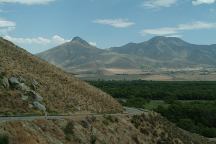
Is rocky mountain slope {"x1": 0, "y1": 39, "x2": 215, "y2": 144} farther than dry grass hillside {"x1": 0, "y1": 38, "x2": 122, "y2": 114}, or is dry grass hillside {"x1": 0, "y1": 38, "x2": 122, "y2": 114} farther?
dry grass hillside {"x1": 0, "y1": 38, "x2": 122, "y2": 114}

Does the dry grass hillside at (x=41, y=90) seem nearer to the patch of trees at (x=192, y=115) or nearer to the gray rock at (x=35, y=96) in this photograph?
the gray rock at (x=35, y=96)

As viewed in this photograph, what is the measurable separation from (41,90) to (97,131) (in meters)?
14.5

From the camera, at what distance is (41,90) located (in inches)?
2511

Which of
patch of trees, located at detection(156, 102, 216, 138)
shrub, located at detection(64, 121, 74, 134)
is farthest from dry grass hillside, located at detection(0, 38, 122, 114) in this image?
patch of trees, located at detection(156, 102, 216, 138)

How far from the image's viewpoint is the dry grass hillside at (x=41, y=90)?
5619 cm

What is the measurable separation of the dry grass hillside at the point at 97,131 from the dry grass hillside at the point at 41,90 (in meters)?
6.55

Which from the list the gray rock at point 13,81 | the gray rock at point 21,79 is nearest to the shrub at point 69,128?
the gray rock at point 13,81

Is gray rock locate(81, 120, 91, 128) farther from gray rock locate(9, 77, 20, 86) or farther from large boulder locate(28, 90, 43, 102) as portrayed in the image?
gray rock locate(9, 77, 20, 86)

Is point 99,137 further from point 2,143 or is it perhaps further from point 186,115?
point 186,115

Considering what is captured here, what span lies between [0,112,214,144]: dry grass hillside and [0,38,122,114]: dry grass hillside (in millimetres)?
6547

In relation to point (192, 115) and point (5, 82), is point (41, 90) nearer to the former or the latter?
point (5, 82)

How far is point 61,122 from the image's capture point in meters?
47.8

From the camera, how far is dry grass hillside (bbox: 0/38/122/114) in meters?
56.2

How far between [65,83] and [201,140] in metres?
24.2
